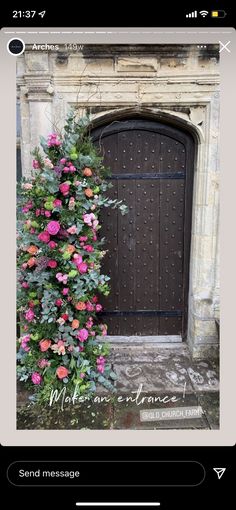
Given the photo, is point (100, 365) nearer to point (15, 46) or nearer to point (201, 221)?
point (201, 221)

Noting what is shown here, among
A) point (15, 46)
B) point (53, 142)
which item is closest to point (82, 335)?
point (53, 142)

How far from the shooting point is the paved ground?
1.32 metres

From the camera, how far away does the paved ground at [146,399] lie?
4.33ft

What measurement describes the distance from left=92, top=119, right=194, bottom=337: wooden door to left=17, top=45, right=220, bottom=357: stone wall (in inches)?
4.8

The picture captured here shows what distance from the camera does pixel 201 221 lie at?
1.79m

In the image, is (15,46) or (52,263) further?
(52,263)

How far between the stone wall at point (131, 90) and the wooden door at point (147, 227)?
12cm

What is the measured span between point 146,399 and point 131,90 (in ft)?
5.10

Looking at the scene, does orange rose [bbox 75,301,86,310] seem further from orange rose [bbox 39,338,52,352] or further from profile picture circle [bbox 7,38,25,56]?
profile picture circle [bbox 7,38,25,56]

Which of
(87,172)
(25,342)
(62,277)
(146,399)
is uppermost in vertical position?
(87,172)
